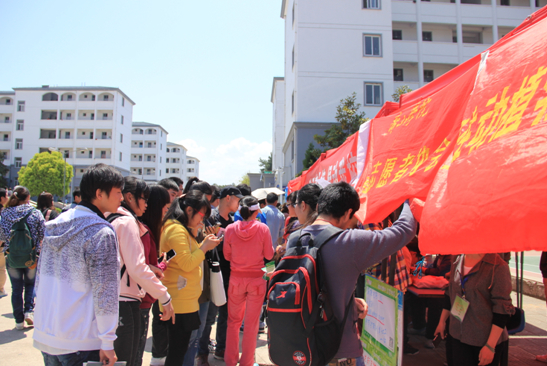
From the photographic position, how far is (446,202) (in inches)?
62.1

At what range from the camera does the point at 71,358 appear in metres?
1.97

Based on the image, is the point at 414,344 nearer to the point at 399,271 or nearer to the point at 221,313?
the point at 399,271

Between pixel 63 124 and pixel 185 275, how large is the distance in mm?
59776

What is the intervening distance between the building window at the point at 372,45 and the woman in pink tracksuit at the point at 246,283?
2124 centimetres

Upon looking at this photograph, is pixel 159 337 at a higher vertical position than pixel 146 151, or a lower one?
lower

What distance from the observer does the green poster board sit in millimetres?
2586

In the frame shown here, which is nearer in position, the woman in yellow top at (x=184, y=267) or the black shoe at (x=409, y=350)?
the woman in yellow top at (x=184, y=267)

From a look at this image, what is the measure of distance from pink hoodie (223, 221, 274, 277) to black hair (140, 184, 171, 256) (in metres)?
1.09

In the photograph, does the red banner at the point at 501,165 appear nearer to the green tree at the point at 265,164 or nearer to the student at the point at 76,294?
the student at the point at 76,294

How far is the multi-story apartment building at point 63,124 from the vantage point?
170ft

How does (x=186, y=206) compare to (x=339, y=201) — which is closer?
(x=339, y=201)

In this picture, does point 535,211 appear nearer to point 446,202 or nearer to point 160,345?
point 446,202

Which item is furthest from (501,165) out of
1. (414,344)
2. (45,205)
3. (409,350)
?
(45,205)

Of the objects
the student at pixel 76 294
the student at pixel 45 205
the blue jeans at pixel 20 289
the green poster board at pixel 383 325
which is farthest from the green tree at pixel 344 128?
the student at pixel 76 294
